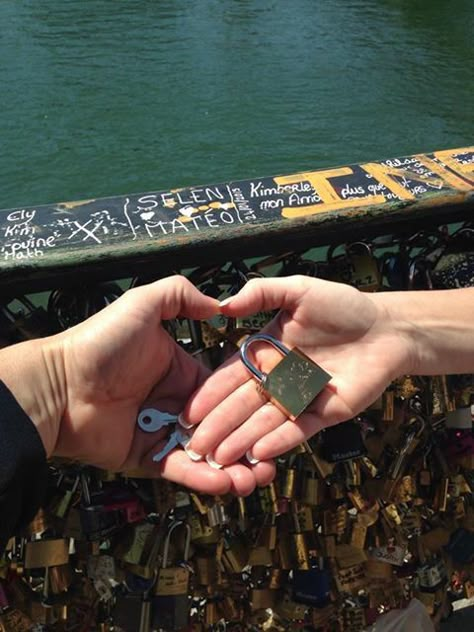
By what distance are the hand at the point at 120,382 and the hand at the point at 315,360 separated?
5cm

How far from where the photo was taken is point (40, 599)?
203 centimetres

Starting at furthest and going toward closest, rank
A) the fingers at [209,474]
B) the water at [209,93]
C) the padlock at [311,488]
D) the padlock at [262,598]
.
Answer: the water at [209,93]
the padlock at [262,598]
the padlock at [311,488]
the fingers at [209,474]

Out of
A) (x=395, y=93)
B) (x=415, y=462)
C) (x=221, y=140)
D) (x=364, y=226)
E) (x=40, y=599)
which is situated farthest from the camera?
(x=395, y=93)

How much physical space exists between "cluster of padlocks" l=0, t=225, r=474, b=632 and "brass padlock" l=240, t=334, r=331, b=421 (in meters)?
0.14

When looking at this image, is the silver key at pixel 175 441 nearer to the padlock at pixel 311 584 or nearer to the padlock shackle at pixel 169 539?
the padlock shackle at pixel 169 539

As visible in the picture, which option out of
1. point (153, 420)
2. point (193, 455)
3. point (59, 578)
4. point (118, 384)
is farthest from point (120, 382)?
point (59, 578)

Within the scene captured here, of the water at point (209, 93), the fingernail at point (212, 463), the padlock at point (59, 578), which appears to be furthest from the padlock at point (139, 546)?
the water at point (209, 93)

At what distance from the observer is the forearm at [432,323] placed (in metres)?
1.81

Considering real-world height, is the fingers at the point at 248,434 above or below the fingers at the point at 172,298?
below

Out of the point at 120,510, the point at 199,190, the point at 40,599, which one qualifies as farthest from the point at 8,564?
the point at 199,190

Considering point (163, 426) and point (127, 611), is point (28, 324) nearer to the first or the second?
point (163, 426)

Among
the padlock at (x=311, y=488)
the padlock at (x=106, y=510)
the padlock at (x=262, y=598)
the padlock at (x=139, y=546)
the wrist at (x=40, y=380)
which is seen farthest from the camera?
the padlock at (x=262, y=598)

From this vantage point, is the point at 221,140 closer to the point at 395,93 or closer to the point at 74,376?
the point at 395,93

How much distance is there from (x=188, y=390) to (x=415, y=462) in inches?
33.0
